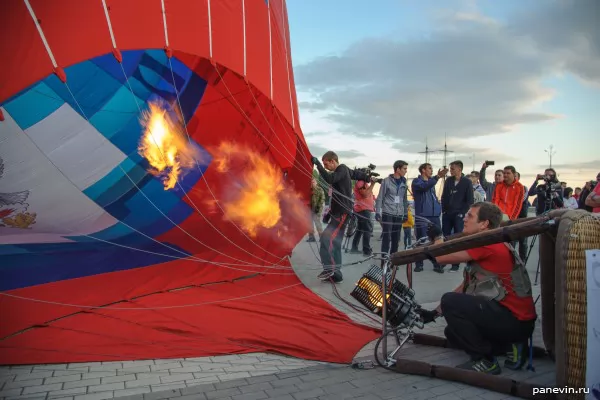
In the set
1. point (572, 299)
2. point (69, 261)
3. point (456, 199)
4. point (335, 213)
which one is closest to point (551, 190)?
point (456, 199)

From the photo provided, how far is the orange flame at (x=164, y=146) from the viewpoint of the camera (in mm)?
5160

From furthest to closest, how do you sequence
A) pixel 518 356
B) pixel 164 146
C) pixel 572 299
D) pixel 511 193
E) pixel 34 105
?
pixel 511 193
pixel 164 146
pixel 34 105
pixel 518 356
pixel 572 299

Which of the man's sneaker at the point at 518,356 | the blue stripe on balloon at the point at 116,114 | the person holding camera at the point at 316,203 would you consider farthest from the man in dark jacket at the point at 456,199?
the blue stripe on balloon at the point at 116,114

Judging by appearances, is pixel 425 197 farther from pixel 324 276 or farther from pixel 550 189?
pixel 324 276

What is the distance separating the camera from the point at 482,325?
9.51 feet

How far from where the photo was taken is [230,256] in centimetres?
594

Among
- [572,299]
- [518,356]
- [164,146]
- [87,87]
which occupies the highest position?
[87,87]

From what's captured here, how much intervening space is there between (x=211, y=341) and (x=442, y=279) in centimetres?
338

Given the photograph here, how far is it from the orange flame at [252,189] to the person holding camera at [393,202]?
5.05 feet

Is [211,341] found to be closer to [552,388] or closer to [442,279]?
[552,388]

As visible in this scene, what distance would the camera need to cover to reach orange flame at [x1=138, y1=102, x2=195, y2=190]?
16.9ft

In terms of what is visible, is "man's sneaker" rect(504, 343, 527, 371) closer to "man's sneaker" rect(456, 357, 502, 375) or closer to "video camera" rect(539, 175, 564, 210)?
"man's sneaker" rect(456, 357, 502, 375)

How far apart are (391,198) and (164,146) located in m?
3.21

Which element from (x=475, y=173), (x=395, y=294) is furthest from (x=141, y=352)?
(x=475, y=173)
